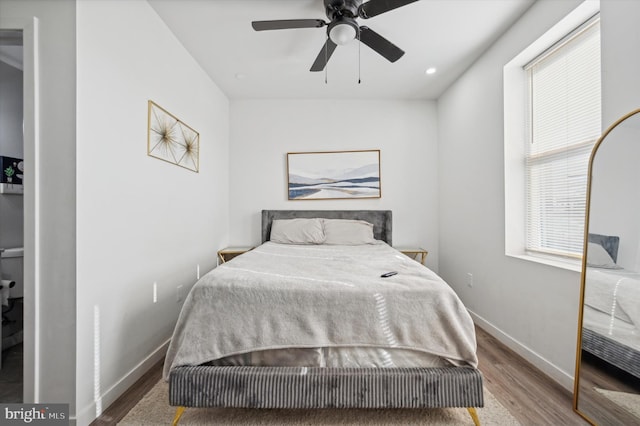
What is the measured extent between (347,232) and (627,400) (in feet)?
7.73

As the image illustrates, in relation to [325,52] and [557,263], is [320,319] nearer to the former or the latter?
[557,263]

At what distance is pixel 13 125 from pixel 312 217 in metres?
3.00

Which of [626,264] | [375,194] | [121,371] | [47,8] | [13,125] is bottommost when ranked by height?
[121,371]

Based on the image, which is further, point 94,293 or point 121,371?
point 121,371

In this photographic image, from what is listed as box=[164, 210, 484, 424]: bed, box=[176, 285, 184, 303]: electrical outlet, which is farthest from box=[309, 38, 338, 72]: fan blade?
box=[176, 285, 184, 303]: electrical outlet

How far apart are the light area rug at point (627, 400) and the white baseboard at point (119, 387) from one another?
2607mm

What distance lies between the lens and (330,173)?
3.55 meters

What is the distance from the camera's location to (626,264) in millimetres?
1207

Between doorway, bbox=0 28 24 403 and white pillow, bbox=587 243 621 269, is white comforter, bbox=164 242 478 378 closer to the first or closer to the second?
white pillow, bbox=587 243 621 269

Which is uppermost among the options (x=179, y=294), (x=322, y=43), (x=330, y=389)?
(x=322, y=43)

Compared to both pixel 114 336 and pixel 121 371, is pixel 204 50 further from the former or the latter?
pixel 121 371

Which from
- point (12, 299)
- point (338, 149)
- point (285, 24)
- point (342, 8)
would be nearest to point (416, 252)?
point (338, 149)

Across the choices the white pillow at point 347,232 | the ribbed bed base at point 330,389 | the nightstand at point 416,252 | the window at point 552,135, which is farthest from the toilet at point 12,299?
the window at point 552,135

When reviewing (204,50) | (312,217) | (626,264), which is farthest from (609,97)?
(204,50)
